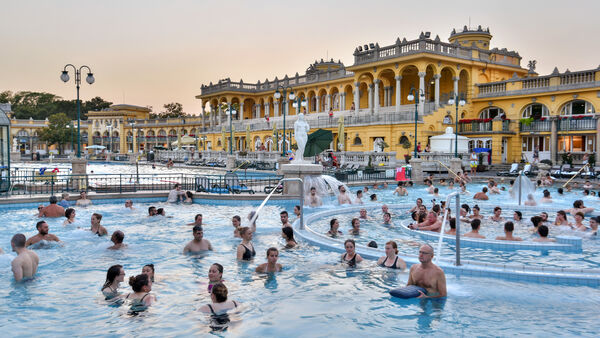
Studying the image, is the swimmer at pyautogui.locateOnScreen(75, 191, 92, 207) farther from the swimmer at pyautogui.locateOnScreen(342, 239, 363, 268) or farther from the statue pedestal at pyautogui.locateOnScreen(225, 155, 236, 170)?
the statue pedestal at pyautogui.locateOnScreen(225, 155, 236, 170)

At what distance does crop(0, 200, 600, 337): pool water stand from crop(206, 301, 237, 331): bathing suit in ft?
0.32

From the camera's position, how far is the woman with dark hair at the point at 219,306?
6.82 m

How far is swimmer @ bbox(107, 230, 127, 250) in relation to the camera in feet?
35.6

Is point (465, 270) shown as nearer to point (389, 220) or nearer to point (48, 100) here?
point (389, 220)

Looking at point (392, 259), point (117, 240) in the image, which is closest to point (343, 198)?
point (392, 259)

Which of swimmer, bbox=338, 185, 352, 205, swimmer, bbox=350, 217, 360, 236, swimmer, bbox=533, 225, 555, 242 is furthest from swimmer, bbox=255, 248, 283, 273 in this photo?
swimmer, bbox=338, 185, 352, 205

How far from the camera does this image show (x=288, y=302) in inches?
302

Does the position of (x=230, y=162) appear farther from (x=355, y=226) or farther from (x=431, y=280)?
(x=431, y=280)

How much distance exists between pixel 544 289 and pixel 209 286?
567cm

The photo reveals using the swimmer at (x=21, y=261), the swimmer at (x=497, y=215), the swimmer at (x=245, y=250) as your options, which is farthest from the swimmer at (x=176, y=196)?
the swimmer at (x=497, y=215)

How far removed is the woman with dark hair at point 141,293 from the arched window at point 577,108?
3552 cm

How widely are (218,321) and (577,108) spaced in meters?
36.0

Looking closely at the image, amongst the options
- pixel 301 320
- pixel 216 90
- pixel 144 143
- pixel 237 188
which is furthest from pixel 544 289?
pixel 144 143

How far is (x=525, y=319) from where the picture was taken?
6734mm
